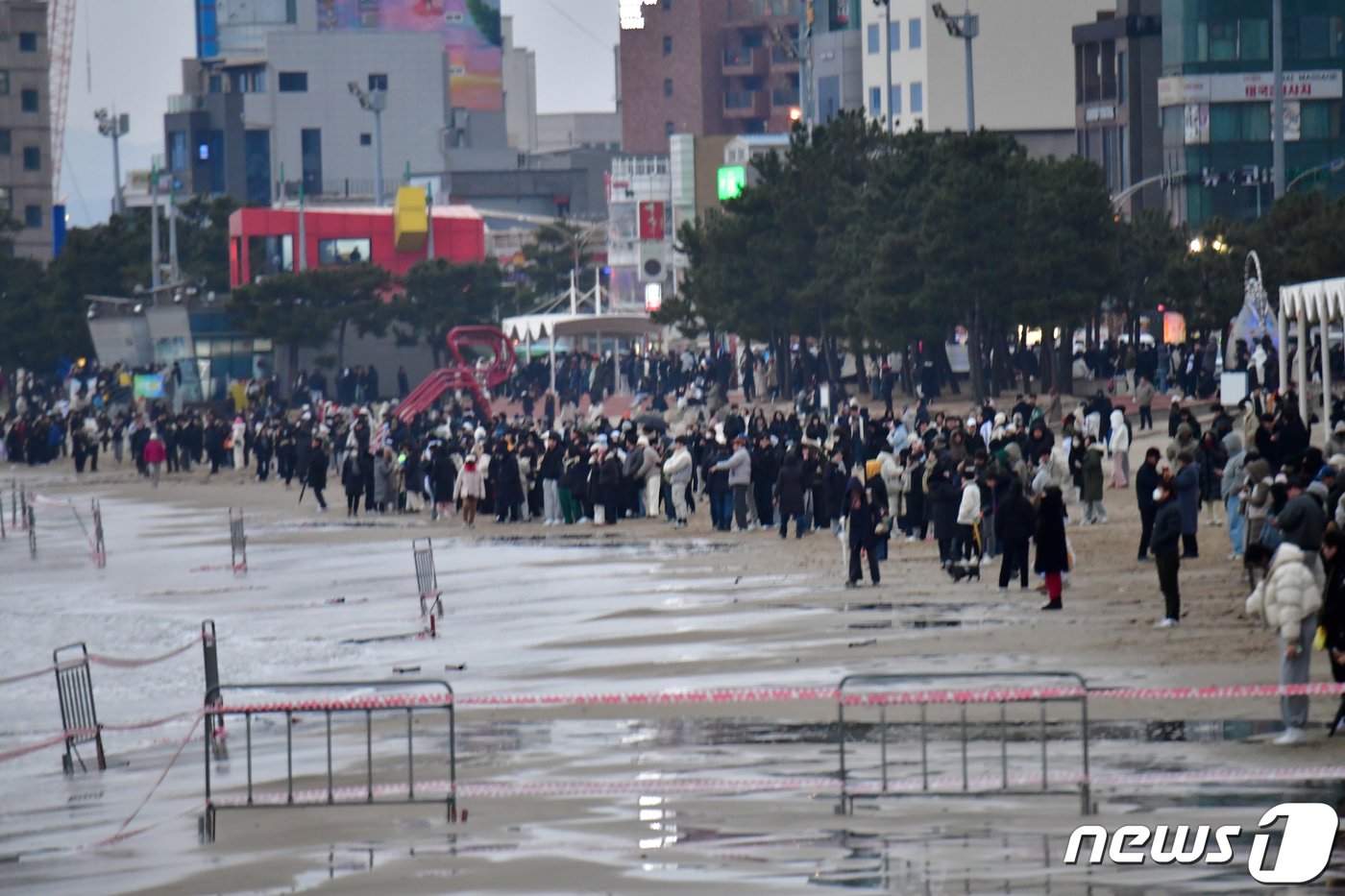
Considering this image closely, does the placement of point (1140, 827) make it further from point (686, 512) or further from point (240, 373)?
point (240, 373)

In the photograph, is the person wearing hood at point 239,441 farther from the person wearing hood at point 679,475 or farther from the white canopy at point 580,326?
the person wearing hood at point 679,475

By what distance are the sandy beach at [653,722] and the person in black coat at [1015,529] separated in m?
0.33

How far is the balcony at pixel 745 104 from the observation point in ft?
489

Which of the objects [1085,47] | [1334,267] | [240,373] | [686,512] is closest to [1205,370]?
[1334,267]

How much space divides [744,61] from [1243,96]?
68981 mm

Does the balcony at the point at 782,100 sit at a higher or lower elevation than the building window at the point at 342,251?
higher

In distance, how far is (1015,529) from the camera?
23.5 metres

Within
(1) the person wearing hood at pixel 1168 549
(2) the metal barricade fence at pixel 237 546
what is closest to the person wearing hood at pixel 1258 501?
(1) the person wearing hood at pixel 1168 549

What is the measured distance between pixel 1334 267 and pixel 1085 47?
49665 millimetres

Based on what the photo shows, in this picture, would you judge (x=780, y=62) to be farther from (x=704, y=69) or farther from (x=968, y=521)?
(x=968, y=521)

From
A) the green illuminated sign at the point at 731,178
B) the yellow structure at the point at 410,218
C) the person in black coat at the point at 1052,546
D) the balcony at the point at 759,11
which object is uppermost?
the balcony at the point at 759,11

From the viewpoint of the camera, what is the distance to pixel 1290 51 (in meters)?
83.7

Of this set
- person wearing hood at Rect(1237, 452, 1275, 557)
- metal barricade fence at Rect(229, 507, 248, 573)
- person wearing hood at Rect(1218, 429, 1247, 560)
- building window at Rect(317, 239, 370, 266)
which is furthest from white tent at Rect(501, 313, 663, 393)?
person wearing hood at Rect(1237, 452, 1275, 557)

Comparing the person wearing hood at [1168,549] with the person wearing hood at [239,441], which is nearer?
the person wearing hood at [1168,549]
